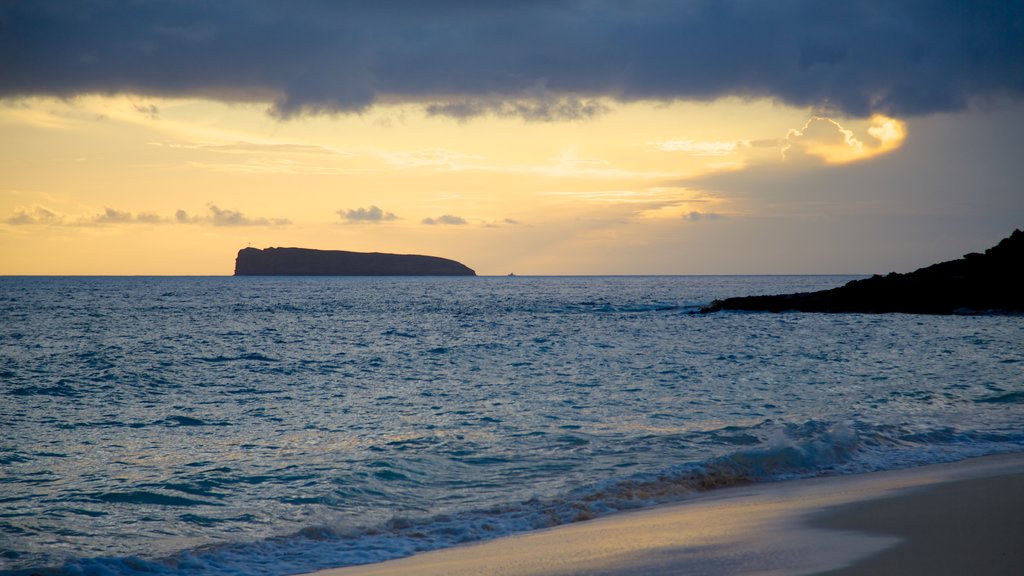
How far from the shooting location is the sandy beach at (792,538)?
21.8 ft

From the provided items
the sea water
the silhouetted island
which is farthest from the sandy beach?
the silhouetted island

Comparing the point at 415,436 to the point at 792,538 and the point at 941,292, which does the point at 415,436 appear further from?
the point at 941,292

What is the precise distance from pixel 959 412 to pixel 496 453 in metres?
11.2

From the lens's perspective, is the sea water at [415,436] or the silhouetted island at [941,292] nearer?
the sea water at [415,436]

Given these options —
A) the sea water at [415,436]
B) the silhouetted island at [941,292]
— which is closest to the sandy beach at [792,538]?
the sea water at [415,436]

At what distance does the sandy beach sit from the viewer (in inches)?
262

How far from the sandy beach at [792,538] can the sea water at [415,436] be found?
3.29ft

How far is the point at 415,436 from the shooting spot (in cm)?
1527

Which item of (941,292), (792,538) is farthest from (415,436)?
(941,292)

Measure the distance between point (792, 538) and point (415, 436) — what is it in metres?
9.03

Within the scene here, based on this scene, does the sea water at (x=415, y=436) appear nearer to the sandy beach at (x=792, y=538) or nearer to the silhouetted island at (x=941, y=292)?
the sandy beach at (x=792, y=538)

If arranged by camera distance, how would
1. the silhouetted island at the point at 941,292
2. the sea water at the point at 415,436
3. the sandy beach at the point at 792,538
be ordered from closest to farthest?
1. the sandy beach at the point at 792,538
2. the sea water at the point at 415,436
3. the silhouetted island at the point at 941,292

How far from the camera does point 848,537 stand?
7.56m

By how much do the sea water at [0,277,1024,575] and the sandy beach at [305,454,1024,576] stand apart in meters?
1.00
